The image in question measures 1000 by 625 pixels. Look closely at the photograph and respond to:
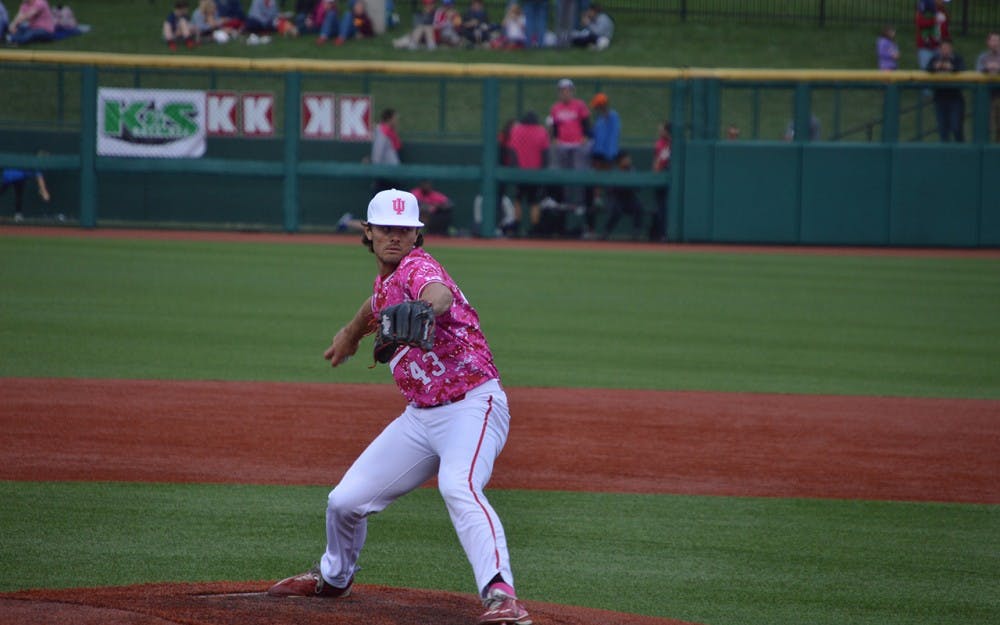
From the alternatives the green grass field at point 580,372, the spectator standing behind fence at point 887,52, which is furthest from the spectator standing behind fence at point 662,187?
the spectator standing behind fence at point 887,52

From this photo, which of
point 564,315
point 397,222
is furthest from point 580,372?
point 397,222

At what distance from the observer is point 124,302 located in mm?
14133

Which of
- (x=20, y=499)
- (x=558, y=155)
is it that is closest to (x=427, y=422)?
(x=20, y=499)

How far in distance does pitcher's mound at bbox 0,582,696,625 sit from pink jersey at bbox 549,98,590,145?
57.6 ft

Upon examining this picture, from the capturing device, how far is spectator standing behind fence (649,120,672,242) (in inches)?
878

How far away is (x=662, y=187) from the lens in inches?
878

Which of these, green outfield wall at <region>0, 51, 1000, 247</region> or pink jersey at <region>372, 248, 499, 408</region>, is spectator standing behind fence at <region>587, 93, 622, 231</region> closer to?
green outfield wall at <region>0, 51, 1000, 247</region>

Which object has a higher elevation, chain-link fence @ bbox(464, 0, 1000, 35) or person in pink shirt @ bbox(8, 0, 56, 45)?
chain-link fence @ bbox(464, 0, 1000, 35)

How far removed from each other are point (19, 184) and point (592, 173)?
939 cm

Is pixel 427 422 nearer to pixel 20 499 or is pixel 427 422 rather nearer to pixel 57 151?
pixel 20 499

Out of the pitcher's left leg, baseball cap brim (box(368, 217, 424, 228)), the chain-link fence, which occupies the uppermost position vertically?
the chain-link fence

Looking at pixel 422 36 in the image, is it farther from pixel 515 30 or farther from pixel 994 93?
pixel 994 93

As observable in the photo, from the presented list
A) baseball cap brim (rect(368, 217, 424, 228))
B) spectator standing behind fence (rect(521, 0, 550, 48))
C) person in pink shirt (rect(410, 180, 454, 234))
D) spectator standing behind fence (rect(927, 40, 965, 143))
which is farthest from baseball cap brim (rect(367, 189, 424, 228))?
spectator standing behind fence (rect(521, 0, 550, 48))

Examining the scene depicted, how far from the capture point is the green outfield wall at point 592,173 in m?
21.7
